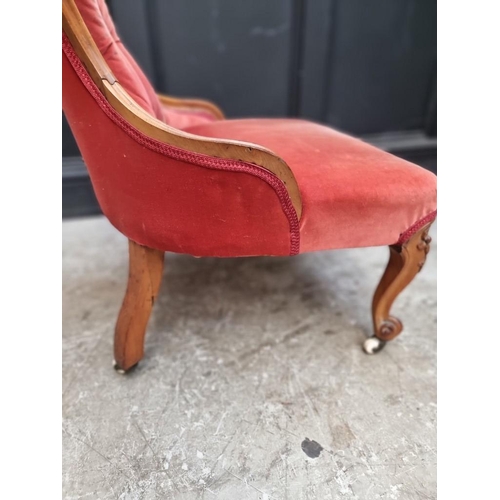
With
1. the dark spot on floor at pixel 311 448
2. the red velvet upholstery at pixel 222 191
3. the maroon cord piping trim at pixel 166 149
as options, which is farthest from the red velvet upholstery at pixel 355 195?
the dark spot on floor at pixel 311 448

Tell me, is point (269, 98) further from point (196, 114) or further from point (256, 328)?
point (256, 328)

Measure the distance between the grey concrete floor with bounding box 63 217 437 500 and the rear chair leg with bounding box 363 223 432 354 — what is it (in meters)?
0.05

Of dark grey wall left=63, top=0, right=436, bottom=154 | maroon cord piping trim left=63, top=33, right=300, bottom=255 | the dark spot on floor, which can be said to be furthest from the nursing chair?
dark grey wall left=63, top=0, right=436, bottom=154

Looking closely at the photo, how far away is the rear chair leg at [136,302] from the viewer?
896mm

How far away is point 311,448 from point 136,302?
518 millimetres

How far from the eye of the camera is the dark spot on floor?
0.81m

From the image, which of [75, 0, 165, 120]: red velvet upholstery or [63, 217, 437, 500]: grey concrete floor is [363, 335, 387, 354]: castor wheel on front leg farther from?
[75, 0, 165, 120]: red velvet upholstery

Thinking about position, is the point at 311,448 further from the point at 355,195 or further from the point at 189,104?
the point at 189,104

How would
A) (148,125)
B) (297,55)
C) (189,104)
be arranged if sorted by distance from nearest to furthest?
(148,125), (189,104), (297,55)

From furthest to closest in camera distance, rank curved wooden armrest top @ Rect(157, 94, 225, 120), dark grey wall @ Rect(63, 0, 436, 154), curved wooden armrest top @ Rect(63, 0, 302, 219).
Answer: dark grey wall @ Rect(63, 0, 436, 154)
curved wooden armrest top @ Rect(157, 94, 225, 120)
curved wooden armrest top @ Rect(63, 0, 302, 219)

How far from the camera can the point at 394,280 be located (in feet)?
3.24

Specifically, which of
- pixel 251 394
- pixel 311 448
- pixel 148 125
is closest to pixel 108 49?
pixel 148 125

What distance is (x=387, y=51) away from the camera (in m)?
1.99
